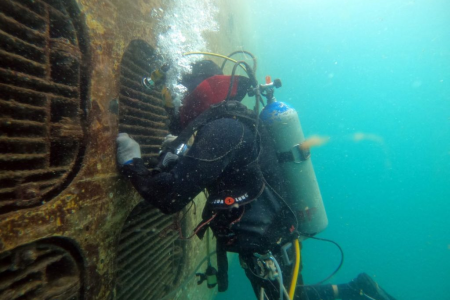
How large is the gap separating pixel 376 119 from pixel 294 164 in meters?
101

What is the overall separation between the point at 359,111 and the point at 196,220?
345 ft

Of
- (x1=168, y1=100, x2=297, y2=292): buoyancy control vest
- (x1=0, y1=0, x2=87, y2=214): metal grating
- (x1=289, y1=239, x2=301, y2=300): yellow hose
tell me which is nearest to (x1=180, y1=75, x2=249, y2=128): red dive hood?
(x1=168, y1=100, x2=297, y2=292): buoyancy control vest

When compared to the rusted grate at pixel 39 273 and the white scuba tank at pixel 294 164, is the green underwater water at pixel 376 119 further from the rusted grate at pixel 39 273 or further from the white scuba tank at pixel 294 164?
the rusted grate at pixel 39 273

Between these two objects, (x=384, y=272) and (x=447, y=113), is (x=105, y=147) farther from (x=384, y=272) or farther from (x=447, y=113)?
(x=447, y=113)

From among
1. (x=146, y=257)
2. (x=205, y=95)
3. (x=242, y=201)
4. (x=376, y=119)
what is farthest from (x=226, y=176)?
(x=376, y=119)

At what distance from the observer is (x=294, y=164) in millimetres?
3219

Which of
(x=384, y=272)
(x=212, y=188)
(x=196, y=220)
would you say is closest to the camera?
(x=212, y=188)

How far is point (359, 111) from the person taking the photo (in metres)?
93.6

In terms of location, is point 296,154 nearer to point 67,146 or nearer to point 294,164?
point 294,164

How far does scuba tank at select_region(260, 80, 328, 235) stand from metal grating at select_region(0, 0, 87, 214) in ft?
7.48

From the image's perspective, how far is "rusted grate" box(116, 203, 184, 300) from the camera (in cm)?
Result: 225

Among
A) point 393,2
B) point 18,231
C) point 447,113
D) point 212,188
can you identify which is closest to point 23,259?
point 18,231

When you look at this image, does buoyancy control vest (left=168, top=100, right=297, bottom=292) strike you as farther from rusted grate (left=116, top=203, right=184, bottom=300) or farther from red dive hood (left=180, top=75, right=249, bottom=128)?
rusted grate (left=116, top=203, right=184, bottom=300)

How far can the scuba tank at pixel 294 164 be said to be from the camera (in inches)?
126
